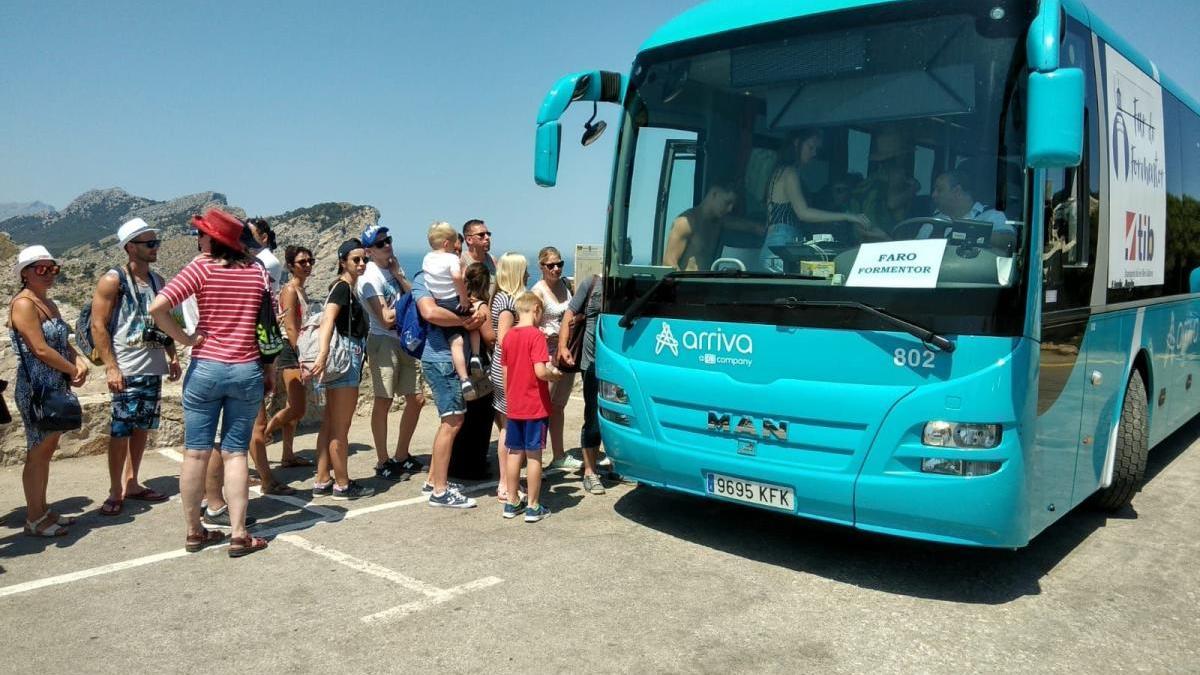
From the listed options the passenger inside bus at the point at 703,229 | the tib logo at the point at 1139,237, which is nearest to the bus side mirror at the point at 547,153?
the passenger inside bus at the point at 703,229

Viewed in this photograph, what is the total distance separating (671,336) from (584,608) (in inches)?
68.5

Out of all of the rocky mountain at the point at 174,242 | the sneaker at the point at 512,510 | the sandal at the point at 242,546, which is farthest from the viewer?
the rocky mountain at the point at 174,242

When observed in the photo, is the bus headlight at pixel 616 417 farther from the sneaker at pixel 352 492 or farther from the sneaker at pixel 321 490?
the sneaker at pixel 321 490

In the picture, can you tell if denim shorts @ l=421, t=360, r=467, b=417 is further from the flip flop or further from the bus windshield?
the flip flop

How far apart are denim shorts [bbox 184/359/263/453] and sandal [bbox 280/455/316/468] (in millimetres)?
2401

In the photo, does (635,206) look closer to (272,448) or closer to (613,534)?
(613,534)

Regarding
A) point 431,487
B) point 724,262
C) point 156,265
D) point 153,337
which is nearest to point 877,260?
point 724,262

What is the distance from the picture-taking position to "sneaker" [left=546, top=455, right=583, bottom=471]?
25.9 ft

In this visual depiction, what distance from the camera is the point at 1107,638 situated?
14.6ft

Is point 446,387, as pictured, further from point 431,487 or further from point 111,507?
point 111,507

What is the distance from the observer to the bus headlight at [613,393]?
5.88 meters

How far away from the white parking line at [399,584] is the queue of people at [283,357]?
1.32 ft

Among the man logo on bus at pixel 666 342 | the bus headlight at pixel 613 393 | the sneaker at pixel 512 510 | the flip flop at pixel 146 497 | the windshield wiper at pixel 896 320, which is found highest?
the windshield wiper at pixel 896 320

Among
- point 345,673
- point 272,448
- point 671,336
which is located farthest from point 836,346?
point 272,448
